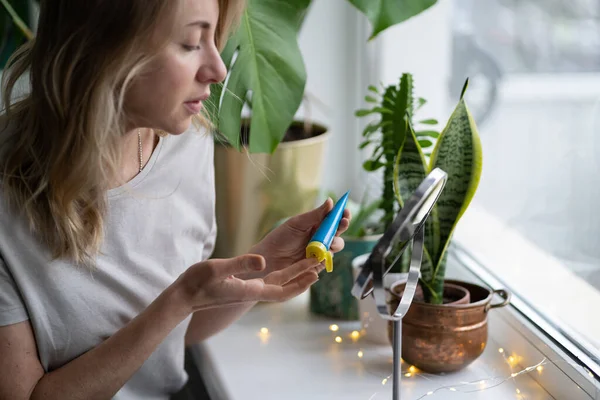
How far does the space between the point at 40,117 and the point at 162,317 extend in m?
0.24

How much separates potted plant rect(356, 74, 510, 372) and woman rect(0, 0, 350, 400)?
0.41 feet

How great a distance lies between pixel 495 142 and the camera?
1306 millimetres

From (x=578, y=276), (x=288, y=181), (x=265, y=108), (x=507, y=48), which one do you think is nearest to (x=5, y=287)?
(x=265, y=108)

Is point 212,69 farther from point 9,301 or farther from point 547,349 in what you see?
point 547,349

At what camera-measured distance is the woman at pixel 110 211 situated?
736 millimetres

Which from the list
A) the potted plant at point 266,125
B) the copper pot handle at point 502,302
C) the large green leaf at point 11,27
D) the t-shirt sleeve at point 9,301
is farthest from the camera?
the large green leaf at point 11,27

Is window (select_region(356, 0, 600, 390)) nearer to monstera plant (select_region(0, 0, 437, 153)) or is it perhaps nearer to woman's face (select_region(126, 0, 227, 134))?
monstera plant (select_region(0, 0, 437, 153))

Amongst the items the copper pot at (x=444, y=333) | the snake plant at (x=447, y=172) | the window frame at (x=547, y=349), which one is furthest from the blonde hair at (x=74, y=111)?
the window frame at (x=547, y=349)

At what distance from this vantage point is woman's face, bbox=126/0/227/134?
28.9 inches

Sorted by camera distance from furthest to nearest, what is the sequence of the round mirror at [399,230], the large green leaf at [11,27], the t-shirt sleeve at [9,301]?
the large green leaf at [11,27], the t-shirt sleeve at [9,301], the round mirror at [399,230]

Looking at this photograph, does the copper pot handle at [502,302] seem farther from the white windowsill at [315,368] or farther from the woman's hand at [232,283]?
the woman's hand at [232,283]

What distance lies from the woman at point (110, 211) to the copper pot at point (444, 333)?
150 mm

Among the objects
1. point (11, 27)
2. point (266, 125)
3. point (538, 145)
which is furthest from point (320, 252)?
point (11, 27)

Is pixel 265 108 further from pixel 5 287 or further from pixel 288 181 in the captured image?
pixel 5 287
